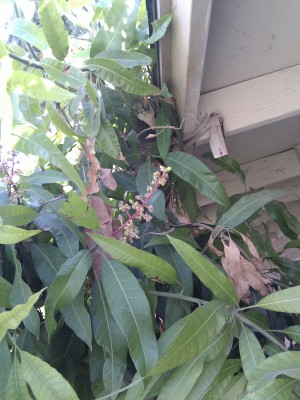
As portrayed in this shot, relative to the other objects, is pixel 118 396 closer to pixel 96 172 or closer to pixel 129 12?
pixel 96 172

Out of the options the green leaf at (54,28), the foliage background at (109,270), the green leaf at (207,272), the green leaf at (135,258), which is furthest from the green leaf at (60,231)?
the green leaf at (54,28)

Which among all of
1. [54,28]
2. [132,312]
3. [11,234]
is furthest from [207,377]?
[54,28]

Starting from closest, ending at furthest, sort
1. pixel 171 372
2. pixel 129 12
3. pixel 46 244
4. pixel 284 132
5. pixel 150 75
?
pixel 171 372, pixel 46 244, pixel 129 12, pixel 150 75, pixel 284 132

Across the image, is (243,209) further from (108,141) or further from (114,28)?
(114,28)

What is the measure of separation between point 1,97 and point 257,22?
547mm

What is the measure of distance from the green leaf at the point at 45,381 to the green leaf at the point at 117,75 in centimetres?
55

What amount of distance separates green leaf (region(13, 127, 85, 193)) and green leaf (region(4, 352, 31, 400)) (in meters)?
0.31

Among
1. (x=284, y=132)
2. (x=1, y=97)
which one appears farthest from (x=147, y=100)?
(x=1, y=97)

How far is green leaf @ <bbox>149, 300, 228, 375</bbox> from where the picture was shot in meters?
0.59

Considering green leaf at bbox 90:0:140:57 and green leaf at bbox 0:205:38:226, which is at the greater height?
green leaf at bbox 90:0:140:57

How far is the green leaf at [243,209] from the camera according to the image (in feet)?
2.99

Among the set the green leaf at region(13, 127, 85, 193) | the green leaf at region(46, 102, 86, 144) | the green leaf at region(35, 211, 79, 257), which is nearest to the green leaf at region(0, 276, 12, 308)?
the green leaf at region(35, 211, 79, 257)

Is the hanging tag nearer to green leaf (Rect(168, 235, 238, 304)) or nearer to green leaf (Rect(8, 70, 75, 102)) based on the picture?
green leaf (Rect(168, 235, 238, 304))

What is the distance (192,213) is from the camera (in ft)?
4.02
